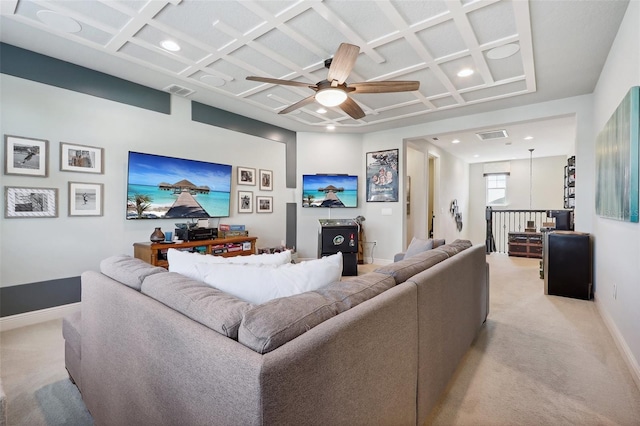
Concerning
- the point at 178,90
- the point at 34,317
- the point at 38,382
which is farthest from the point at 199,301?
the point at 178,90

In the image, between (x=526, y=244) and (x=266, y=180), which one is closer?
(x=266, y=180)

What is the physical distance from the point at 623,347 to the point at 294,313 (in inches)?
109

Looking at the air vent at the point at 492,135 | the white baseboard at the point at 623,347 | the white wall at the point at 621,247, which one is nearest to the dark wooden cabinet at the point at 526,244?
the air vent at the point at 492,135

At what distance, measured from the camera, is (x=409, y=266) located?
5.13 ft

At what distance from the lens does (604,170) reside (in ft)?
8.46

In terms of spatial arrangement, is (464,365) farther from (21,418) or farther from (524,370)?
A: (21,418)

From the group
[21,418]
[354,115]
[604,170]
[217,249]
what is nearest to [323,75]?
[354,115]

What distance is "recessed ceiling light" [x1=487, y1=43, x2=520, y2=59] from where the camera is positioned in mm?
2615

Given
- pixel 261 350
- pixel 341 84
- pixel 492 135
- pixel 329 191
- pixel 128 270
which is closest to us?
pixel 261 350

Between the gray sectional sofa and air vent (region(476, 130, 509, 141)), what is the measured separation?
16.6ft

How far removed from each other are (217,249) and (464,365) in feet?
10.00

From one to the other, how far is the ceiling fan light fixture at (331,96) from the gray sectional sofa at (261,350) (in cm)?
183

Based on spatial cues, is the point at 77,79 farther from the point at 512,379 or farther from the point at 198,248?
the point at 512,379

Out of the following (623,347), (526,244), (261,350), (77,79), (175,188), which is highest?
(77,79)
